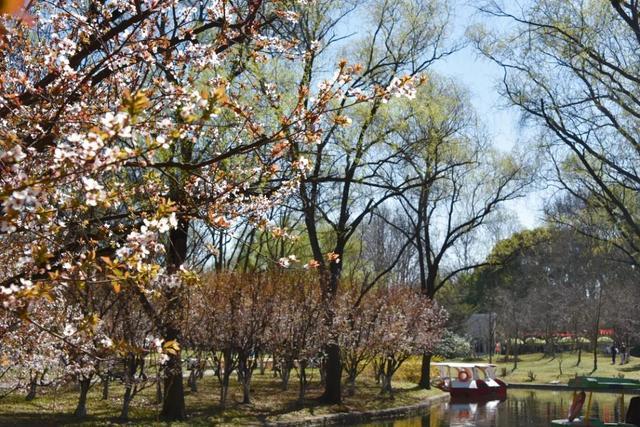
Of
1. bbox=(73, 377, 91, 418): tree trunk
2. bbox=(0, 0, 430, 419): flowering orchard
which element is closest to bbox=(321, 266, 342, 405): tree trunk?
bbox=(73, 377, 91, 418): tree trunk

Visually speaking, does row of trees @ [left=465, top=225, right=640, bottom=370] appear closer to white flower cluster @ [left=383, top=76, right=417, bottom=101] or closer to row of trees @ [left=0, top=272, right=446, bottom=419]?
row of trees @ [left=0, top=272, right=446, bottom=419]

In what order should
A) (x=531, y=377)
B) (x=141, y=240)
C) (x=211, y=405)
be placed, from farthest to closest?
1. (x=531, y=377)
2. (x=211, y=405)
3. (x=141, y=240)

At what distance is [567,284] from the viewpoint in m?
55.8

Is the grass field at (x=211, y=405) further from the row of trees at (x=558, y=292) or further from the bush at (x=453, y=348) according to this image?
the row of trees at (x=558, y=292)

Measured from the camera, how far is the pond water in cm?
2162

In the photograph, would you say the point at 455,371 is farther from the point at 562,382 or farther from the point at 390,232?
the point at 390,232

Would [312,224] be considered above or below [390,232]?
below

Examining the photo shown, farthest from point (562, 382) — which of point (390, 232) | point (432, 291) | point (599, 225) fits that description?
point (390, 232)

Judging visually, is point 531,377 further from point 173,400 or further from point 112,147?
point 112,147

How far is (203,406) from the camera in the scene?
64.5 feet

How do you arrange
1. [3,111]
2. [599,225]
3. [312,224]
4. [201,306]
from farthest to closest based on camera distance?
[599,225] < [312,224] < [201,306] < [3,111]

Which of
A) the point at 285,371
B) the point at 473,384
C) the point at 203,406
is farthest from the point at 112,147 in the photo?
the point at 473,384

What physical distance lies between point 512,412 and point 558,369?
19.3m

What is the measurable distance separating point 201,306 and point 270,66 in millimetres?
6881
